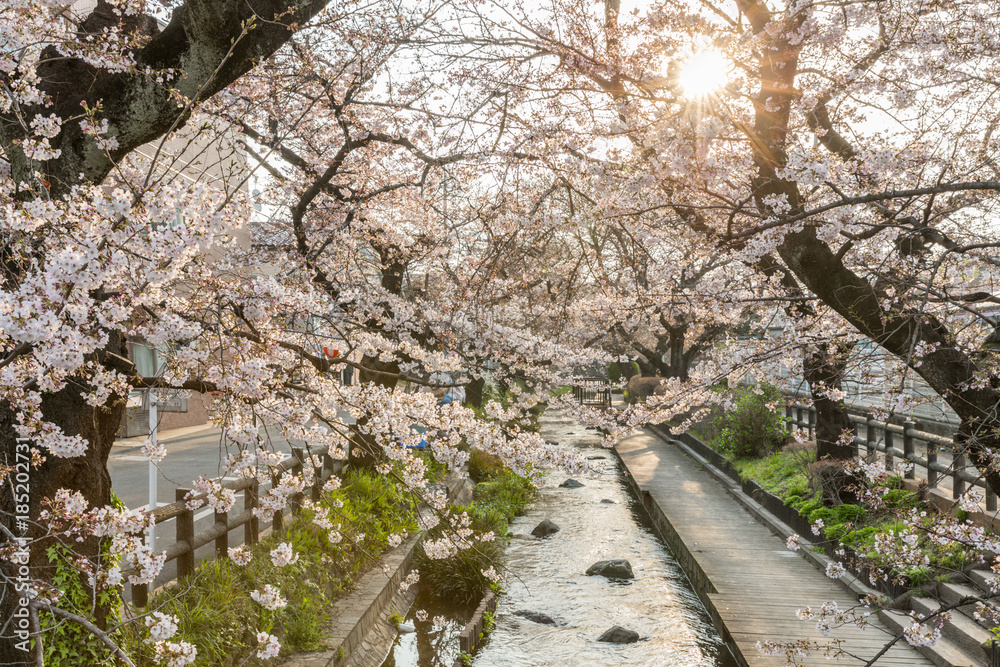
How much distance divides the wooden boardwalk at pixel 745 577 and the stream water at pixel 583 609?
436 millimetres

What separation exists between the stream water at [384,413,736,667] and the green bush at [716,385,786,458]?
12.6 ft

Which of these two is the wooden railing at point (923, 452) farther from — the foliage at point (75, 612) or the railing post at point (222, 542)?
the railing post at point (222, 542)

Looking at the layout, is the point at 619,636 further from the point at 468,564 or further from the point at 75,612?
the point at 75,612

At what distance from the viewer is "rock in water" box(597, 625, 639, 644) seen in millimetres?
8531

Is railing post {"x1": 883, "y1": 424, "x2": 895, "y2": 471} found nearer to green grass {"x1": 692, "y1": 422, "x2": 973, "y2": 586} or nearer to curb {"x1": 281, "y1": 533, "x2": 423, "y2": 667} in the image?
green grass {"x1": 692, "y1": 422, "x2": 973, "y2": 586}

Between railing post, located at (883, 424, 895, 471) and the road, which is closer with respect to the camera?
railing post, located at (883, 424, 895, 471)

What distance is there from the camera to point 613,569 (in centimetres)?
1095

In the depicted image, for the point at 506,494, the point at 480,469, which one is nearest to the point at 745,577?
the point at 506,494

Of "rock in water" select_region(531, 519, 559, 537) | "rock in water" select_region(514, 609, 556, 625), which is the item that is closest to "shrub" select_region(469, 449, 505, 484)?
"rock in water" select_region(531, 519, 559, 537)

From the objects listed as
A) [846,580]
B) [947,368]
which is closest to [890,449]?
[846,580]

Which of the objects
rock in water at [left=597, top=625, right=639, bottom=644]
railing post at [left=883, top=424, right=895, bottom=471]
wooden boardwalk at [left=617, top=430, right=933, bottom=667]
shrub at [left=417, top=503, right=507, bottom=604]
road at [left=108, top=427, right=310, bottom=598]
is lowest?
rock in water at [left=597, top=625, right=639, bottom=644]

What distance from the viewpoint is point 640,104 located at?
669 centimetres

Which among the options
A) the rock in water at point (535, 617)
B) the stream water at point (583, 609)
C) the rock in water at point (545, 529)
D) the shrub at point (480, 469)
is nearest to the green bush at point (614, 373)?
the shrub at point (480, 469)

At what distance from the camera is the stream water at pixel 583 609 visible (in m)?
8.16
